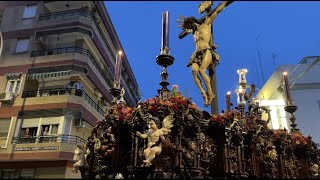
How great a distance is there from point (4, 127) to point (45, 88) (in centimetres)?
258

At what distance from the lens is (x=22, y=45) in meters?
12.4

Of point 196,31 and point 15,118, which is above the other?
point 196,31

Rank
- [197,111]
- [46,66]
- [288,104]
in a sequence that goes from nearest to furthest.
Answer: [197,111], [288,104], [46,66]

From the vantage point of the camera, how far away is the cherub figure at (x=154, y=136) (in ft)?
16.7

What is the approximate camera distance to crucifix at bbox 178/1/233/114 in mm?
7316

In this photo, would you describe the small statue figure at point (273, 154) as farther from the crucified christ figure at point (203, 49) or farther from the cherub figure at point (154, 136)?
the cherub figure at point (154, 136)

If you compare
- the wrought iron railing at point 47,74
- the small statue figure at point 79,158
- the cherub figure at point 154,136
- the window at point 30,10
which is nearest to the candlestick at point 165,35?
the cherub figure at point 154,136

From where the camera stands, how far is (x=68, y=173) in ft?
35.6

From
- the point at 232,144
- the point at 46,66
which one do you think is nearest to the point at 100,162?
the point at 232,144

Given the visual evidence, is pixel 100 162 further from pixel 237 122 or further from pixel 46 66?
pixel 46 66

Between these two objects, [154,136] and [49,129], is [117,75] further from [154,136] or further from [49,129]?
[49,129]

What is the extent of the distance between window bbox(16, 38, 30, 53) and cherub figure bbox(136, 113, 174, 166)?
888cm

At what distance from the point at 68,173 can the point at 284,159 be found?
24.1 ft

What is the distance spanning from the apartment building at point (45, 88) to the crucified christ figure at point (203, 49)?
10.4ft
